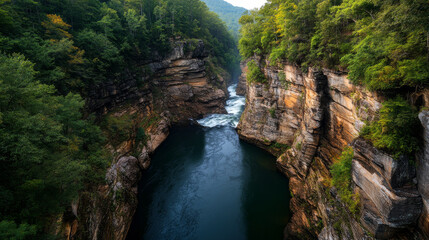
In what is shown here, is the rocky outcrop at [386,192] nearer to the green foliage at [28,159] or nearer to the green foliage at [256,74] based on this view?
the green foliage at [28,159]

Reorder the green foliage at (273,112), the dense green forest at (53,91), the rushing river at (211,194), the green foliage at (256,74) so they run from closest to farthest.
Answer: the dense green forest at (53,91), the rushing river at (211,194), the green foliage at (273,112), the green foliage at (256,74)

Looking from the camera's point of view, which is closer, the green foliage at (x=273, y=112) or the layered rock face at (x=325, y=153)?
the layered rock face at (x=325, y=153)

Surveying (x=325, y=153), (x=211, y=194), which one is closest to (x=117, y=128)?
(x=211, y=194)

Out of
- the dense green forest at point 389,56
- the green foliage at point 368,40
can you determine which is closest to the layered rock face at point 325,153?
the dense green forest at point 389,56

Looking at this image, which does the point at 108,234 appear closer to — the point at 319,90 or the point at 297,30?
the point at 319,90

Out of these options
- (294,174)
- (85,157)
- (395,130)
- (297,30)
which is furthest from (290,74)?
(85,157)

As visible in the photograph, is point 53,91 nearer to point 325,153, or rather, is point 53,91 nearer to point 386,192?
Result: point 386,192
